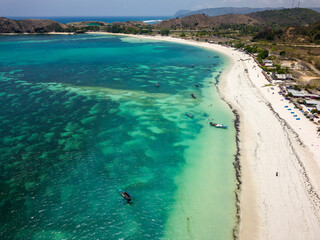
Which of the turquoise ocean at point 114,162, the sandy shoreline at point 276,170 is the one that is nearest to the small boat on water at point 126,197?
the turquoise ocean at point 114,162

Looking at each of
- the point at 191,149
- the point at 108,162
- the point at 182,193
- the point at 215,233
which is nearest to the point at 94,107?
the point at 108,162

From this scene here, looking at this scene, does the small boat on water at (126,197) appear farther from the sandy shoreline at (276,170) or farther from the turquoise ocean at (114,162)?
the sandy shoreline at (276,170)

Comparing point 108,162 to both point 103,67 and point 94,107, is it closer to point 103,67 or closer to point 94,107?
point 94,107

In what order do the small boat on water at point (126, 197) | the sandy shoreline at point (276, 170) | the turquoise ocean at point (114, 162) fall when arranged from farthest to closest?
1. the small boat on water at point (126, 197)
2. the turquoise ocean at point (114, 162)
3. the sandy shoreline at point (276, 170)

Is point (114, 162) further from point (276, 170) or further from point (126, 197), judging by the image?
point (276, 170)

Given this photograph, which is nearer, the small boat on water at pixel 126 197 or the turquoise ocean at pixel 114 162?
the turquoise ocean at pixel 114 162

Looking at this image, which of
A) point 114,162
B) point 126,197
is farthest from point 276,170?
point 114,162

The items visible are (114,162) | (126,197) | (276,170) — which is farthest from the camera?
(114,162)

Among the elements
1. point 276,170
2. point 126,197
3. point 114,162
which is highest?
point 276,170
